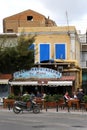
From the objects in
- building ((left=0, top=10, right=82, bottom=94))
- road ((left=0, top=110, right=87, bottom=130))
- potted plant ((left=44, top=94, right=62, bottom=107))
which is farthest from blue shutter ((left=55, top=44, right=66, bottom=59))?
road ((left=0, top=110, right=87, bottom=130))

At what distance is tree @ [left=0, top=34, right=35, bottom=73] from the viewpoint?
46500mm

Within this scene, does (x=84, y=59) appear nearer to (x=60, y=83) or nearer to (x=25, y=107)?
(x=60, y=83)

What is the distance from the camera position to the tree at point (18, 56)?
4650cm

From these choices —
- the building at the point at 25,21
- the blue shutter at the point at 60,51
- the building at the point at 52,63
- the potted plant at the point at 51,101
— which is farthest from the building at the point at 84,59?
the potted plant at the point at 51,101

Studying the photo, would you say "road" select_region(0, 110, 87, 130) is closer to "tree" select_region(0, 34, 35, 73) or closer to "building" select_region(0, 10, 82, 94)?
"building" select_region(0, 10, 82, 94)

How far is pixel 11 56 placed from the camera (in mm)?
46531

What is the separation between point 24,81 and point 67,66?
15.4 feet

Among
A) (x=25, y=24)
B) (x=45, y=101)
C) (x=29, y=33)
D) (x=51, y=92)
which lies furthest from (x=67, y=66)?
(x=25, y=24)

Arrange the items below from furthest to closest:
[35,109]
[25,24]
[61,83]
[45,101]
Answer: [25,24]
[61,83]
[45,101]
[35,109]

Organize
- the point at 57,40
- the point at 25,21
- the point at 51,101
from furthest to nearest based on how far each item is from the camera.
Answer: the point at 25,21 < the point at 57,40 < the point at 51,101

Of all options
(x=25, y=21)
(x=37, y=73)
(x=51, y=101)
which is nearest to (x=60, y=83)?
(x=37, y=73)

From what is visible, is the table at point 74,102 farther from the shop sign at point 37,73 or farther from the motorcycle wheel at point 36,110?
the shop sign at point 37,73

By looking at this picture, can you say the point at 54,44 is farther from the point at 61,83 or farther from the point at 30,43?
the point at 61,83

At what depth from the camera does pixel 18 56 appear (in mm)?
46656
